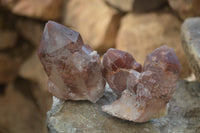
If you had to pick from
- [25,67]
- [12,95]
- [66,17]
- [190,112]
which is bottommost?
[12,95]

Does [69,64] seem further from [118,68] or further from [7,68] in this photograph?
[7,68]

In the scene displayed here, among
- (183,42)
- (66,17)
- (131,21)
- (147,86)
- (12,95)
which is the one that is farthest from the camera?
(12,95)

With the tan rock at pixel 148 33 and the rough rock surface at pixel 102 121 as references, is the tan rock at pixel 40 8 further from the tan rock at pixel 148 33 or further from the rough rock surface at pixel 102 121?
the rough rock surface at pixel 102 121

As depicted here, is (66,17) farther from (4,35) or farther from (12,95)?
(12,95)

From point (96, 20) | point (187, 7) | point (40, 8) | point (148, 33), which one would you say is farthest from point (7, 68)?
point (187, 7)

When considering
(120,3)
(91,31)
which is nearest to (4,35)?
(91,31)

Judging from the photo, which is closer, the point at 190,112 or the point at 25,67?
the point at 190,112
